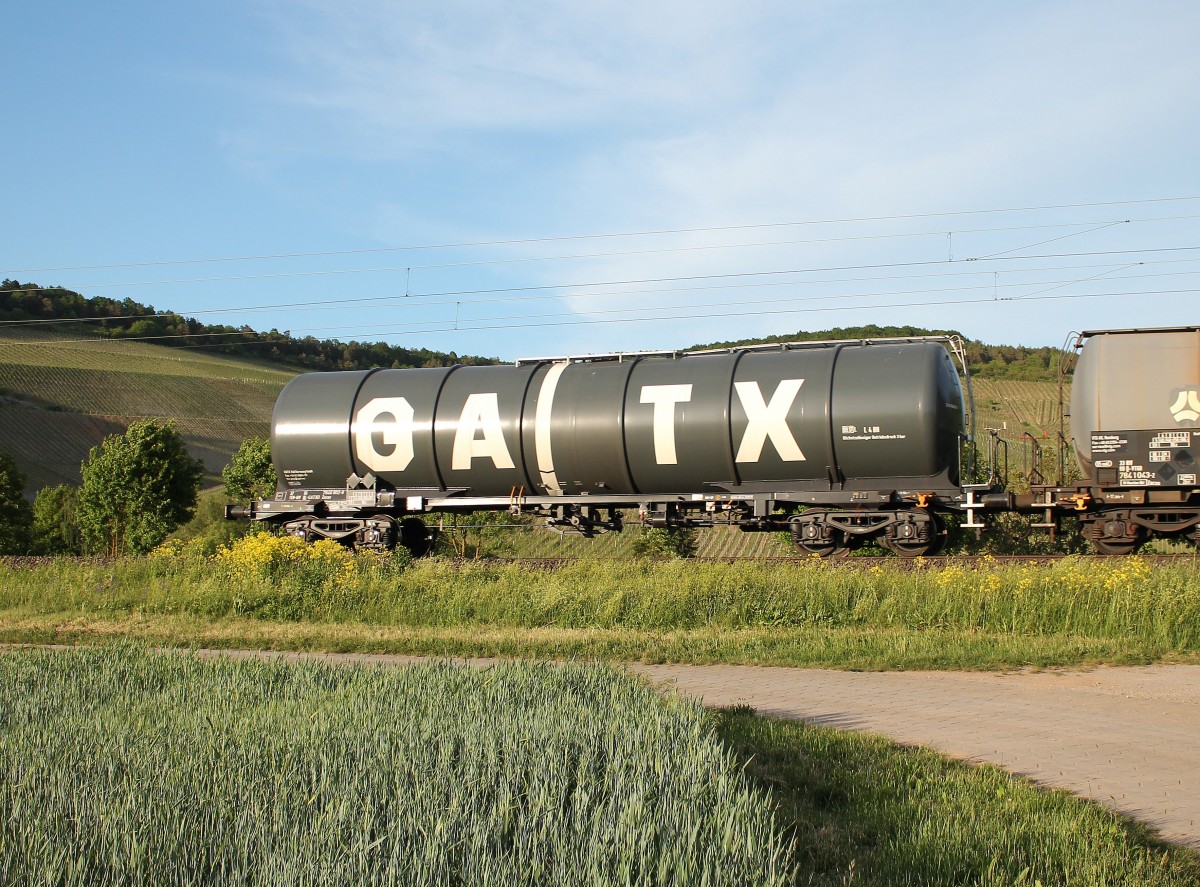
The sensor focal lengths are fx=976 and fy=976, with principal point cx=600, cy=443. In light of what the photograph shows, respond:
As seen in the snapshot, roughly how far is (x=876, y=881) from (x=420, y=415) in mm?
16176

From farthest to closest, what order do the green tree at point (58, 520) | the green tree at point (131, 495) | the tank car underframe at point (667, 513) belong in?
1. the green tree at point (58, 520)
2. the green tree at point (131, 495)
3. the tank car underframe at point (667, 513)

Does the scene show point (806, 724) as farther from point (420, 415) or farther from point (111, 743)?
point (420, 415)

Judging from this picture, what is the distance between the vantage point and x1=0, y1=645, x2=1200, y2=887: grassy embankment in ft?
11.9

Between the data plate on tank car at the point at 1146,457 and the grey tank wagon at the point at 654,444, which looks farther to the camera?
the grey tank wagon at the point at 654,444

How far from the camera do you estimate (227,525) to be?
123 ft

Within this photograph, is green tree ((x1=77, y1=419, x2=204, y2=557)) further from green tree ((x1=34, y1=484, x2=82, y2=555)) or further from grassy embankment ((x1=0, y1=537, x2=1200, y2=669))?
grassy embankment ((x1=0, y1=537, x2=1200, y2=669))

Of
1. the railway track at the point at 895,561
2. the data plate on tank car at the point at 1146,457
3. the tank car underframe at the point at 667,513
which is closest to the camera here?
the railway track at the point at 895,561

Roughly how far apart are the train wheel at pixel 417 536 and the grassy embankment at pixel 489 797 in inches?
553

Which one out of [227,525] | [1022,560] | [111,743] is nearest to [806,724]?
[111,743]

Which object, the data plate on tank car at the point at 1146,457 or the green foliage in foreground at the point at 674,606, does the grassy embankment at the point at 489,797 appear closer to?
the green foliage in foreground at the point at 674,606

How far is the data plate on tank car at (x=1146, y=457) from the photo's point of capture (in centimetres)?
1706

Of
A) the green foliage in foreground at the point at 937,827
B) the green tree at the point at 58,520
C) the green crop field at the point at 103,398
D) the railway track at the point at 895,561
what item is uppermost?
the green crop field at the point at 103,398

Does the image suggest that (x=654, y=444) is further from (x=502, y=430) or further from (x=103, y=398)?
(x=103, y=398)

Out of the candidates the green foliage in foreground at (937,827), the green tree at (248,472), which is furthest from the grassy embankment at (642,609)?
the green tree at (248,472)
